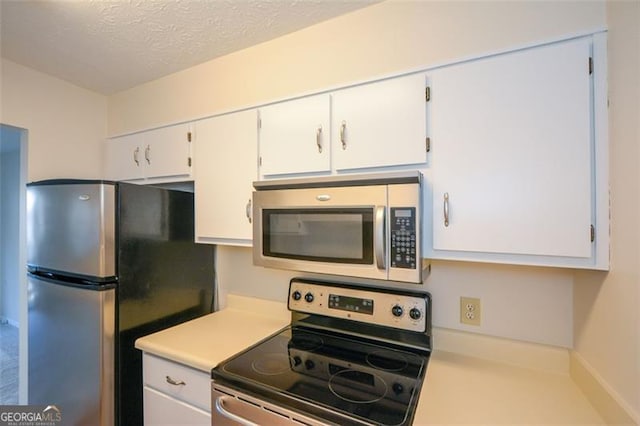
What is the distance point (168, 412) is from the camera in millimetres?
1276

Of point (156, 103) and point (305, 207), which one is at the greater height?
point (156, 103)

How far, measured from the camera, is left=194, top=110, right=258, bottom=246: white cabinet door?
147cm

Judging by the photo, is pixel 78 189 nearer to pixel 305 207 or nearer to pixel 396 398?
pixel 305 207

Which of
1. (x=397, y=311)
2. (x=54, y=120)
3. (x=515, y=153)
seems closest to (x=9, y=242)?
(x=54, y=120)

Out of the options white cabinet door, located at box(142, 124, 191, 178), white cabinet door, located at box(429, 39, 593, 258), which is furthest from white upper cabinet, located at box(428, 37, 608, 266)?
white cabinet door, located at box(142, 124, 191, 178)

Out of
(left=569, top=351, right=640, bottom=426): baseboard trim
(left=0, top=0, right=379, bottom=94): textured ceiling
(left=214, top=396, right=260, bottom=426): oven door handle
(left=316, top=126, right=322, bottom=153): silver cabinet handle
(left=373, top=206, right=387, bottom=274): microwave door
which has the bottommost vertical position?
(left=214, top=396, right=260, bottom=426): oven door handle

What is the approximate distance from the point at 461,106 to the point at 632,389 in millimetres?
932

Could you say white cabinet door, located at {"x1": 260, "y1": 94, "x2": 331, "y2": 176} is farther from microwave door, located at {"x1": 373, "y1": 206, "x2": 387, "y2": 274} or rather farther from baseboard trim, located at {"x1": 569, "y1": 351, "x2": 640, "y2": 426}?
baseboard trim, located at {"x1": 569, "y1": 351, "x2": 640, "y2": 426}

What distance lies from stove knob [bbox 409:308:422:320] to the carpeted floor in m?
2.97

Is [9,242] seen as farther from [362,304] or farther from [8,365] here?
[362,304]

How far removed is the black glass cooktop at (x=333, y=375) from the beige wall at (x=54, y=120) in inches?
74.4

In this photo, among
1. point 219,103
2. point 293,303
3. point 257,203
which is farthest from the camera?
point 219,103

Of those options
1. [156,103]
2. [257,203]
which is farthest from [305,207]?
[156,103]

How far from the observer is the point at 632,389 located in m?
0.74
